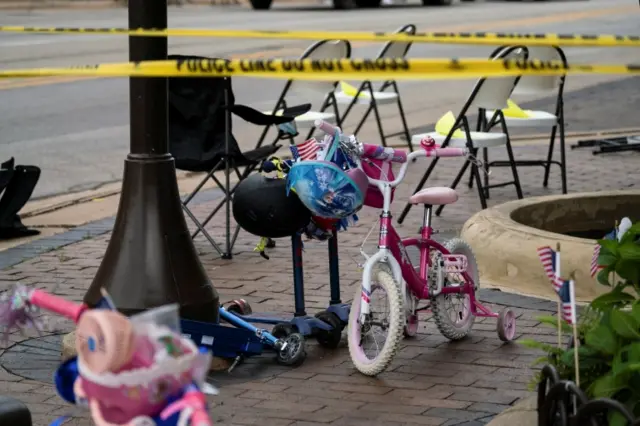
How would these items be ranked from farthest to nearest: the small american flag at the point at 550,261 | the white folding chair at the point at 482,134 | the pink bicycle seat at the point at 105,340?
the white folding chair at the point at 482,134
the small american flag at the point at 550,261
the pink bicycle seat at the point at 105,340

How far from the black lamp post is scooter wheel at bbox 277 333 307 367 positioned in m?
0.36

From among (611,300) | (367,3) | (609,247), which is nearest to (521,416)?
(611,300)

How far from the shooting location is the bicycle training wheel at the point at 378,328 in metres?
5.14

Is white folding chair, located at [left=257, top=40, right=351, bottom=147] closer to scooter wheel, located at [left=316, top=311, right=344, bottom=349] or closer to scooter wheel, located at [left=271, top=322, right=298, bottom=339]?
scooter wheel, located at [left=316, top=311, right=344, bottom=349]

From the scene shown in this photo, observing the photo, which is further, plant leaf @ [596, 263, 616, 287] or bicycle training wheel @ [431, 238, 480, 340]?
bicycle training wheel @ [431, 238, 480, 340]

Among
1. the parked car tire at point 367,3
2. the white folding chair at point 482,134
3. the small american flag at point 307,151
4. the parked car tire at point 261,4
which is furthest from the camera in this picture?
the parked car tire at point 367,3

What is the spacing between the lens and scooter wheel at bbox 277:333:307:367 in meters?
5.38

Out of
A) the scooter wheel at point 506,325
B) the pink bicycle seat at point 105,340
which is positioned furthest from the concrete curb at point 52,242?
the pink bicycle seat at point 105,340

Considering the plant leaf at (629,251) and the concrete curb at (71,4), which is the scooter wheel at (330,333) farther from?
the concrete curb at (71,4)

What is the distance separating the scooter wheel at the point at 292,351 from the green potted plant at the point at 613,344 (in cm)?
156

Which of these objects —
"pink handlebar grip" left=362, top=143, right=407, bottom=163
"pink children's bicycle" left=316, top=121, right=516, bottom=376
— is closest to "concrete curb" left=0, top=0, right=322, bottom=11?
"pink children's bicycle" left=316, top=121, right=516, bottom=376

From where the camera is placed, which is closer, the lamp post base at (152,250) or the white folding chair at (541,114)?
the lamp post base at (152,250)

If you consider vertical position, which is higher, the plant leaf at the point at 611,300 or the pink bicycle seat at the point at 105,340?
the pink bicycle seat at the point at 105,340

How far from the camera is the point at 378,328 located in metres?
5.42
